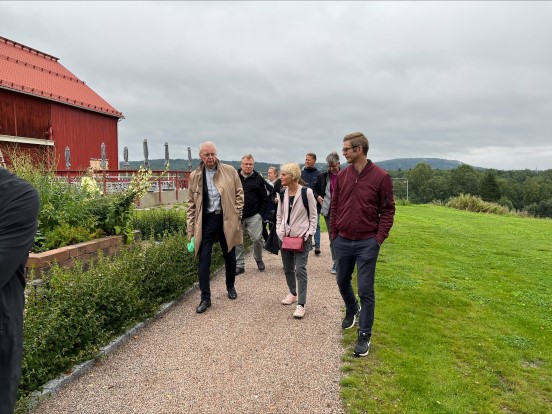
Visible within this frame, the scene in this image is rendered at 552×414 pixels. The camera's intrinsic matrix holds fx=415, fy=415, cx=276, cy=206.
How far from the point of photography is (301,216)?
203 inches

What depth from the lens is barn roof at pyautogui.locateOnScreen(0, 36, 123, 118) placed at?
20.8m

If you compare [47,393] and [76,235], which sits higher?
[76,235]

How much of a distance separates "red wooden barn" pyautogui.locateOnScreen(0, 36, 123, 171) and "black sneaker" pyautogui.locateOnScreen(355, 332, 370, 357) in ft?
55.0

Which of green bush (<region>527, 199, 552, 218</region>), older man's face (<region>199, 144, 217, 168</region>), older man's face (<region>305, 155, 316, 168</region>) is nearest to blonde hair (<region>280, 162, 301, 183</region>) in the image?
older man's face (<region>199, 144, 217, 168</region>)

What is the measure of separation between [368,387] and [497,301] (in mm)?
3735

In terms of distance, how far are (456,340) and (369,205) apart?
75.9 inches

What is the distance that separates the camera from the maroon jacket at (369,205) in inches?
154

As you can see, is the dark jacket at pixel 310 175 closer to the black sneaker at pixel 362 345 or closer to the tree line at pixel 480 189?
the black sneaker at pixel 362 345

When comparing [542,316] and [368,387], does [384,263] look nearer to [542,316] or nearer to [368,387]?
[542,316]

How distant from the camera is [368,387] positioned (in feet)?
11.3

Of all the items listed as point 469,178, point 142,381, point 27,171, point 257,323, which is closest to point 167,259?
point 257,323

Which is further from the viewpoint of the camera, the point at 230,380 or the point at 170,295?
the point at 170,295

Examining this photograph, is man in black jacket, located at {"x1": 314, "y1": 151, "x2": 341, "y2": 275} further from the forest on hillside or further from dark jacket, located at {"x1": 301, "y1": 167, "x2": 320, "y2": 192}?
the forest on hillside

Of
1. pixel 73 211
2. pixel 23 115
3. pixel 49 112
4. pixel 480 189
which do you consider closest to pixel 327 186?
pixel 73 211
